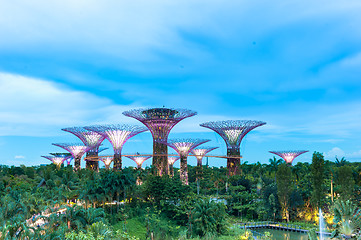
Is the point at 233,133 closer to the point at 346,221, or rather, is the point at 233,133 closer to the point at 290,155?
the point at 290,155

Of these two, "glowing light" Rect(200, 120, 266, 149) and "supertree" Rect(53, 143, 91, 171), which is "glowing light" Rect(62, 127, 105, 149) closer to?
"supertree" Rect(53, 143, 91, 171)

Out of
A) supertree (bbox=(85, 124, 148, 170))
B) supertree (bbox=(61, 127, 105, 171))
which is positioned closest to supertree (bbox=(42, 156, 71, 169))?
supertree (bbox=(61, 127, 105, 171))

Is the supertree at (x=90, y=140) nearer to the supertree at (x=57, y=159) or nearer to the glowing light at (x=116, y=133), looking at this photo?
the glowing light at (x=116, y=133)

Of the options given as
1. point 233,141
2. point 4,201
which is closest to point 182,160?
point 233,141

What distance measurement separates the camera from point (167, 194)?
31.6 metres

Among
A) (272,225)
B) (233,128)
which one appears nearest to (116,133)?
(233,128)

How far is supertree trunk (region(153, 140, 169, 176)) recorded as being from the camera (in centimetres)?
4459

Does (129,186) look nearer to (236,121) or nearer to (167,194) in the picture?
(167,194)

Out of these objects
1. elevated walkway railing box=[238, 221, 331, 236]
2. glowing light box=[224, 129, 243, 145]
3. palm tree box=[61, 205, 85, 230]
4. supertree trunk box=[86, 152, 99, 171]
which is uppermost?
glowing light box=[224, 129, 243, 145]

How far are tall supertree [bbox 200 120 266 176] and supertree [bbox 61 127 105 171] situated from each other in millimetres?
19242

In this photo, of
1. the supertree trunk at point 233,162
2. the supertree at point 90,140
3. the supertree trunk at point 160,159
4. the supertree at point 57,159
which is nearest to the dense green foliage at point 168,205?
the supertree trunk at point 160,159

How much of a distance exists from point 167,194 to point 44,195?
12.7 m

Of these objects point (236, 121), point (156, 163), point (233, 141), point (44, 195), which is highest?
point (236, 121)

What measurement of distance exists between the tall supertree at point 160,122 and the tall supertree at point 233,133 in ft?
24.0
